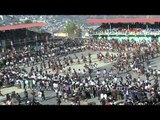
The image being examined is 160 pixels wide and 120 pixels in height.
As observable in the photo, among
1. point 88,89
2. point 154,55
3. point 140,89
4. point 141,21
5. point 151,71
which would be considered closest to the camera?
point 140,89

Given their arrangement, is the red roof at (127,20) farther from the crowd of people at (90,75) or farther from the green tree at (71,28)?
the green tree at (71,28)

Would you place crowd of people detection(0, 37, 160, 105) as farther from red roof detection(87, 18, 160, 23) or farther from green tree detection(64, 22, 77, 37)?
green tree detection(64, 22, 77, 37)

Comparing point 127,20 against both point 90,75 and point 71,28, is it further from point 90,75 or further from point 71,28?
point 71,28

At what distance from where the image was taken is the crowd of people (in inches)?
702

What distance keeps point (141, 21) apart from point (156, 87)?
20298mm

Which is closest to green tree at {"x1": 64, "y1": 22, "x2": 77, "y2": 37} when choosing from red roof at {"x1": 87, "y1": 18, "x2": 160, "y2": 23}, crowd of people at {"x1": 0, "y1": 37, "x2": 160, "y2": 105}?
red roof at {"x1": 87, "y1": 18, "x2": 160, "y2": 23}

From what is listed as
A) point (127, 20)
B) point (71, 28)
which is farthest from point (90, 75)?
point (71, 28)

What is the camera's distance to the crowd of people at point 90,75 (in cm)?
1784

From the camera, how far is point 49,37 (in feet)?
141

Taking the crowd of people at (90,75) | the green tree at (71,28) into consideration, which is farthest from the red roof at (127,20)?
the green tree at (71,28)

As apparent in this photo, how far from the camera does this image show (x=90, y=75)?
80.2 feet
